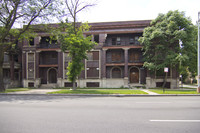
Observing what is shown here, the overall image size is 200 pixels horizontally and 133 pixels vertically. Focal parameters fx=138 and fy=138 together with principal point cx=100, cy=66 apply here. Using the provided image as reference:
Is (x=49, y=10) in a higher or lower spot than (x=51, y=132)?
higher

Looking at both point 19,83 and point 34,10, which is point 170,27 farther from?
point 19,83

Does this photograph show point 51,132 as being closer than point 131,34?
Yes

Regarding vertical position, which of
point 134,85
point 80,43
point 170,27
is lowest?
point 134,85

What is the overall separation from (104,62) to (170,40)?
1077 cm

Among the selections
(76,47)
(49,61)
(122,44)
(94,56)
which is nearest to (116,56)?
(122,44)

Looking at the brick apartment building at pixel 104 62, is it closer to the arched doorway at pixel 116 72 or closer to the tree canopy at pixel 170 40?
the arched doorway at pixel 116 72

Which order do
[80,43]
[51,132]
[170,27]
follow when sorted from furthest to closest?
[170,27] → [80,43] → [51,132]

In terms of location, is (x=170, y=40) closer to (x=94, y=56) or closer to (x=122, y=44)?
(x=122, y=44)

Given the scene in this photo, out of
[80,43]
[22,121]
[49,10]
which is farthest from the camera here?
[49,10]

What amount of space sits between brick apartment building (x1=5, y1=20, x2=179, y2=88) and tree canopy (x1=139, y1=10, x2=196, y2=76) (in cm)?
266

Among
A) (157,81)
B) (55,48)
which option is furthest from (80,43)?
(157,81)

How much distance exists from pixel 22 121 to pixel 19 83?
24.9m

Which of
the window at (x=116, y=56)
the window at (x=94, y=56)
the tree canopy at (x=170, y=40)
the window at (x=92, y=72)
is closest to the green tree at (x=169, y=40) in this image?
the tree canopy at (x=170, y=40)

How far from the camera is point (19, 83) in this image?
26.6 m
